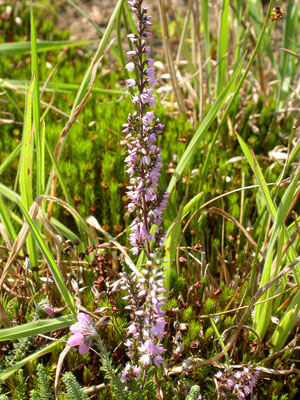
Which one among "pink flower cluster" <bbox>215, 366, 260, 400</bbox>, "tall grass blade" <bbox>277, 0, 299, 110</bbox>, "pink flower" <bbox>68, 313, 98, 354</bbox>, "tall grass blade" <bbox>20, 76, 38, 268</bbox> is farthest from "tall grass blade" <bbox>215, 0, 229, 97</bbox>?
"pink flower" <bbox>68, 313, 98, 354</bbox>

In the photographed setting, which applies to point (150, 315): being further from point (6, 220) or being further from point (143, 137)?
point (6, 220)

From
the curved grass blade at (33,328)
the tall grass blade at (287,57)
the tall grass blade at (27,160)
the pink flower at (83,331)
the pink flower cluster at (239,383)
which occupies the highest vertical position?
the tall grass blade at (287,57)

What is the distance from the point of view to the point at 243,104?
13.8 feet

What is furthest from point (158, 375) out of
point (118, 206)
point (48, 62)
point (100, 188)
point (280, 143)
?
point (48, 62)

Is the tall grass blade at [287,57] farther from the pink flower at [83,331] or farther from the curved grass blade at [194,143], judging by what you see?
the pink flower at [83,331]

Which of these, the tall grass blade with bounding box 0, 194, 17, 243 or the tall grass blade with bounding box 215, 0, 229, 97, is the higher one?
the tall grass blade with bounding box 215, 0, 229, 97

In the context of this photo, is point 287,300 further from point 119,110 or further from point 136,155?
point 119,110

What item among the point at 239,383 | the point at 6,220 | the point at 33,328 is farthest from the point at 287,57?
the point at 33,328

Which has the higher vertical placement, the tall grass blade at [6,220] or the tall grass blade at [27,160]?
the tall grass blade at [27,160]

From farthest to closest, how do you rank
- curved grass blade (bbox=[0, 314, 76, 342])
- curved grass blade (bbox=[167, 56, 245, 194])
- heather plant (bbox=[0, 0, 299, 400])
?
curved grass blade (bbox=[167, 56, 245, 194])
curved grass blade (bbox=[0, 314, 76, 342])
heather plant (bbox=[0, 0, 299, 400])

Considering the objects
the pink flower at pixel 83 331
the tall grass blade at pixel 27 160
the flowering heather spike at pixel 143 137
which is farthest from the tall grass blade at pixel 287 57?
the pink flower at pixel 83 331

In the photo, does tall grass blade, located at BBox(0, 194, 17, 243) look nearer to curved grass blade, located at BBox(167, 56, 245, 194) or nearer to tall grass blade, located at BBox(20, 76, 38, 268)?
tall grass blade, located at BBox(20, 76, 38, 268)

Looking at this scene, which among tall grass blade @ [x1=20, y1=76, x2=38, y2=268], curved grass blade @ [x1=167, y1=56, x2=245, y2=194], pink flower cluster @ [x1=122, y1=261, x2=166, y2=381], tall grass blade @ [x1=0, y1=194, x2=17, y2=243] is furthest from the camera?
tall grass blade @ [x1=0, y1=194, x2=17, y2=243]

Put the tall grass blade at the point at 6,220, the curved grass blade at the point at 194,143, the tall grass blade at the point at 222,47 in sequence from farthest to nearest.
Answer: the tall grass blade at the point at 222,47, the tall grass blade at the point at 6,220, the curved grass blade at the point at 194,143
